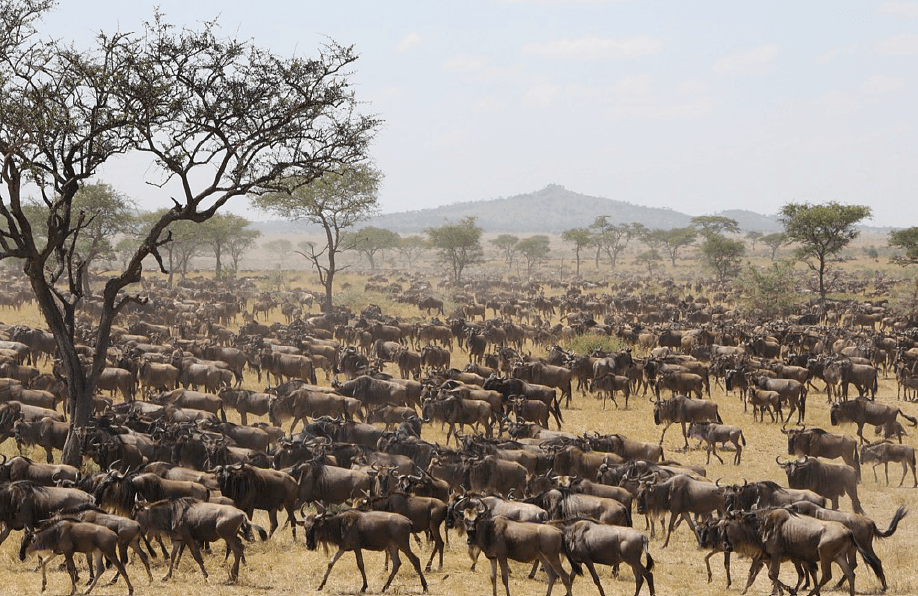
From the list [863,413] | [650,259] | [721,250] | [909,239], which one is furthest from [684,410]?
[650,259]

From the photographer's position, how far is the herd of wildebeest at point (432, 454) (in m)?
10.8

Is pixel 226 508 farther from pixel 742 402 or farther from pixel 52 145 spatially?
pixel 742 402

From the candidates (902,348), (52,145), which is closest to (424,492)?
(52,145)

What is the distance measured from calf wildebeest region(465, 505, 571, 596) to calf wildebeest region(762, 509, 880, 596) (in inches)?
118

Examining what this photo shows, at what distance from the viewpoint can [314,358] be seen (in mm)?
26969

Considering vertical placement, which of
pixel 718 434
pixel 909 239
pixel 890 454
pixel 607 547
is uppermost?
pixel 909 239

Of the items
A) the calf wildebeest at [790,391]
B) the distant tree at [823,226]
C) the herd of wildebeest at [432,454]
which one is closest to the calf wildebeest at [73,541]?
the herd of wildebeest at [432,454]

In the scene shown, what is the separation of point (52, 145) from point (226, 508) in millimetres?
8340

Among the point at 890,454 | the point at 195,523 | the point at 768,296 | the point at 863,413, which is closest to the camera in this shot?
the point at 195,523

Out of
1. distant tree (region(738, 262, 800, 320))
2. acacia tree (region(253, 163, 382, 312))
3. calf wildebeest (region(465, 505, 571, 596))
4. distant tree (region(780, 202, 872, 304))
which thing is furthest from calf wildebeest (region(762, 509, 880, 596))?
distant tree (region(780, 202, 872, 304))

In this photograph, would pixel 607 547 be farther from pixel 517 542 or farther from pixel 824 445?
pixel 824 445

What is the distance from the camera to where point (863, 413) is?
797 inches

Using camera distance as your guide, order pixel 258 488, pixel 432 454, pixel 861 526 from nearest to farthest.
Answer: pixel 861 526 < pixel 258 488 < pixel 432 454

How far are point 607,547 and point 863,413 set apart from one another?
1291cm
